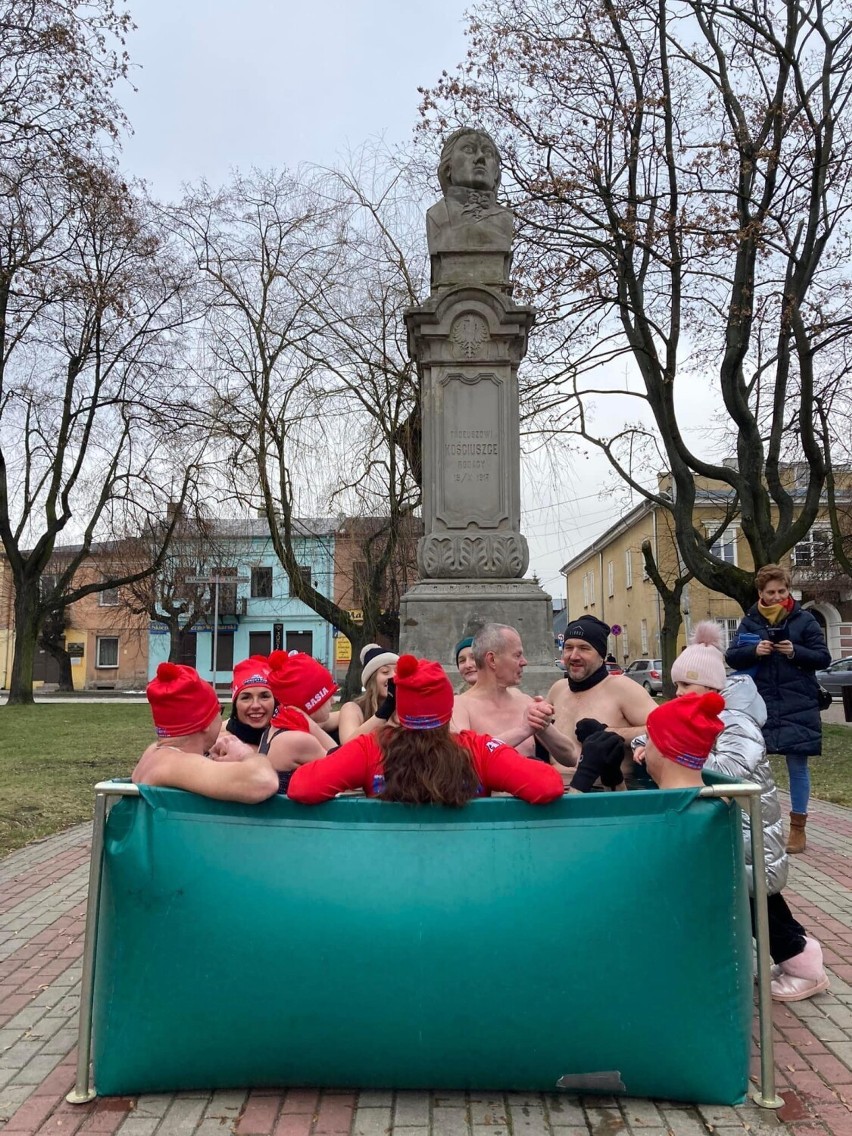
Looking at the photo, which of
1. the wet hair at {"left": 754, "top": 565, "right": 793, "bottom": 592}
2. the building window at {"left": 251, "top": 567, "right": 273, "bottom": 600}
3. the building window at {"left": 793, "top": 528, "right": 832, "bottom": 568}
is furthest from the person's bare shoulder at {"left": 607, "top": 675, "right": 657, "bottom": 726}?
the building window at {"left": 251, "top": 567, "right": 273, "bottom": 600}

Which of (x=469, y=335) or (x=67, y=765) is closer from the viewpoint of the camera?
(x=469, y=335)

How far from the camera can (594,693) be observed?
14.5ft

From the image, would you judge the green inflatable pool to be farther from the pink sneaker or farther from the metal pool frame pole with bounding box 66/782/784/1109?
the pink sneaker

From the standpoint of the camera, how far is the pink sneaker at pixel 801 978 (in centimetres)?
393

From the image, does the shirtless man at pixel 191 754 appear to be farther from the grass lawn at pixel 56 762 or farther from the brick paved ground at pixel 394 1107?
the grass lawn at pixel 56 762

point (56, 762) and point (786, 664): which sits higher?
point (786, 664)

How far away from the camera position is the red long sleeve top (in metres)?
2.90

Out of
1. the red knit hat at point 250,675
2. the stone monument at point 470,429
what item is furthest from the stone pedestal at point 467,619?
the red knit hat at point 250,675

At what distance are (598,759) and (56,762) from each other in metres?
10.6

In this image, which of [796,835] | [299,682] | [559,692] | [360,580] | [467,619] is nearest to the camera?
[299,682]

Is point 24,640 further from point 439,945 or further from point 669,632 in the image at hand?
point 439,945

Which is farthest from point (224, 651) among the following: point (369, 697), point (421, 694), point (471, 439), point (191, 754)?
point (421, 694)

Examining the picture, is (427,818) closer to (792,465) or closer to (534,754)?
(534,754)

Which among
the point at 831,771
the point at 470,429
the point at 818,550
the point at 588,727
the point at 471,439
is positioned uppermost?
the point at 818,550
